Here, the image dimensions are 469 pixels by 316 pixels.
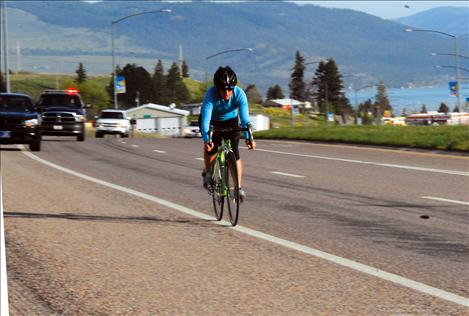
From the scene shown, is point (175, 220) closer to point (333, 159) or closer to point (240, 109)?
point (240, 109)

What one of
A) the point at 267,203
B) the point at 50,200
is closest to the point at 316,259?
the point at 267,203

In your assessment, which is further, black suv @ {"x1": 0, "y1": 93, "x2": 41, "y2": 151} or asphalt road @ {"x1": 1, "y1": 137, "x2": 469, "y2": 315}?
black suv @ {"x1": 0, "y1": 93, "x2": 41, "y2": 151}

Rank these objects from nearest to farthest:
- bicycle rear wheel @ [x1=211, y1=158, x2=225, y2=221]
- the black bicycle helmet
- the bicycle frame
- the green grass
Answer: the black bicycle helmet → the bicycle frame → bicycle rear wheel @ [x1=211, y1=158, x2=225, y2=221] → the green grass

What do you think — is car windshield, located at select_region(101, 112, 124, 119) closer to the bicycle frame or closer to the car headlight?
the car headlight

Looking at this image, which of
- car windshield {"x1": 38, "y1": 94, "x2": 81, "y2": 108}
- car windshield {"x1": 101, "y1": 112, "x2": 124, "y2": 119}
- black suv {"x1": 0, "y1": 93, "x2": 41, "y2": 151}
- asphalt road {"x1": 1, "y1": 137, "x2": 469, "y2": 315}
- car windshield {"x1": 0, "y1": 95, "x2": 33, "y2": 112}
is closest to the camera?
asphalt road {"x1": 1, "y1": 137, "x2": 469, "y2": 315}

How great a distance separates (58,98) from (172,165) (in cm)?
1808

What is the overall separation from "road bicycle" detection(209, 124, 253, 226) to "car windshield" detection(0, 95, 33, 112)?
61.6 feet

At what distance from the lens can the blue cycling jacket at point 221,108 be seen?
34.8ft

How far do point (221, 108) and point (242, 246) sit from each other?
6.41 feet

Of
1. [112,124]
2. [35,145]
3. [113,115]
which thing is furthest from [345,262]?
[113,115]

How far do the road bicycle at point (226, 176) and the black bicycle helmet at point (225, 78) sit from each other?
0.49m

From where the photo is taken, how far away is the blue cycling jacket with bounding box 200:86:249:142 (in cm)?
1060

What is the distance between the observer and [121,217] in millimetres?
12008

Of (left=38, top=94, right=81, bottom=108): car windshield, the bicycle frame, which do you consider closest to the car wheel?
(left=38, top=94, right=81, bottom=108): car windshield
